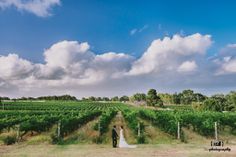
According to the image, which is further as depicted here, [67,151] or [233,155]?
[67,151]

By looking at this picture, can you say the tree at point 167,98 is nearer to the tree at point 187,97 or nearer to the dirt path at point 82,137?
the tree at point 187,97

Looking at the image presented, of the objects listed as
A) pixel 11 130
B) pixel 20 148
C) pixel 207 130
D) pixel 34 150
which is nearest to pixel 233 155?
pixel 34 150

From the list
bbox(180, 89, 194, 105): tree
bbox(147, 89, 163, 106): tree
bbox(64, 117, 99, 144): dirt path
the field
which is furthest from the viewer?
bbox(180, 89, 194, 105): tree

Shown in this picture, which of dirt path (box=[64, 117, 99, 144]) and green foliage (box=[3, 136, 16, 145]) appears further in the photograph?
dirt path (box=[64, 117, 99, 144])

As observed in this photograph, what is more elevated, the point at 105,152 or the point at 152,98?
the point at 152,98

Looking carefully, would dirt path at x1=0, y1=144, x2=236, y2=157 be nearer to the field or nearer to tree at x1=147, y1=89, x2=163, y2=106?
the field

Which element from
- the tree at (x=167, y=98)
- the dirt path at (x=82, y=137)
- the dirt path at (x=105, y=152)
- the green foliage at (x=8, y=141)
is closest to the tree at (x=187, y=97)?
the tree at (x=167, y=98)

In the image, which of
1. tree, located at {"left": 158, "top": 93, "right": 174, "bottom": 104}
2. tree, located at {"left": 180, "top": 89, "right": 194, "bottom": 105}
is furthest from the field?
tree, located at {"left": 158, "top": 93, "right": 174, "bottom": 104}

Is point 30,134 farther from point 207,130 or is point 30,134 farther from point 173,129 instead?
point 207,130

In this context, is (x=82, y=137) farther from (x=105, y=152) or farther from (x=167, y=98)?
(x=167, y=98)

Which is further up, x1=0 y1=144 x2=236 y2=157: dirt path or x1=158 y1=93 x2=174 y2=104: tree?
x1=158 y1=93 x2=174 y2=104: tree

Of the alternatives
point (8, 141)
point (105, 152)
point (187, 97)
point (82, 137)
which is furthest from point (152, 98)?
point (105, 152)

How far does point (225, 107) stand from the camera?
94.7m

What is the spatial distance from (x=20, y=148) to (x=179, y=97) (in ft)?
576
